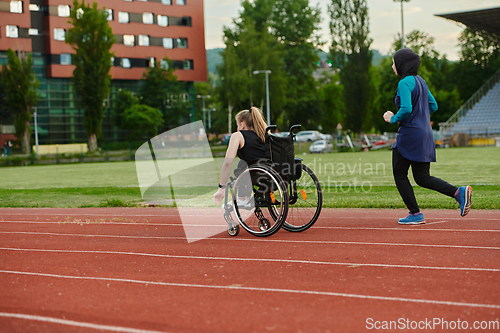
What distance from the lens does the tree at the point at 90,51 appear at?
45.6 m

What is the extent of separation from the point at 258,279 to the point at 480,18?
49.9m

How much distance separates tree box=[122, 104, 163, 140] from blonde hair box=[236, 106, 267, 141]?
47.1m

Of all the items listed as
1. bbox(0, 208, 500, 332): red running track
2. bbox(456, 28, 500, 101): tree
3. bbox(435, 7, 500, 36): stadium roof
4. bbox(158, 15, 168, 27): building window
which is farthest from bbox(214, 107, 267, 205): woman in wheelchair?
bbox(456, 28, 500, 101): tree

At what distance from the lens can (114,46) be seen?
201ft

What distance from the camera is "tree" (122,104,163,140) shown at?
5300 centimetres

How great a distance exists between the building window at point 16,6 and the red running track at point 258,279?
54.2 metres

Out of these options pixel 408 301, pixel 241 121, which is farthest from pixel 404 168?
pixel 408 301

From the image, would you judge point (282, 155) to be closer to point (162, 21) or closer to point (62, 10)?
point (62, 10)

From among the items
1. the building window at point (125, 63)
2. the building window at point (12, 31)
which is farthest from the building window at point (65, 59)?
the building window at point (125, 63)

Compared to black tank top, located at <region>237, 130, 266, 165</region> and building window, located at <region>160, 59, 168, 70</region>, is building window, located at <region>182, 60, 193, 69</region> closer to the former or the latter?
building window, located at <region>160, 59, 168, 70</region>

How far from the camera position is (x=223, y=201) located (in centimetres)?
690

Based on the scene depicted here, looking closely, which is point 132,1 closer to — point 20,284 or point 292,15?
point 292,15

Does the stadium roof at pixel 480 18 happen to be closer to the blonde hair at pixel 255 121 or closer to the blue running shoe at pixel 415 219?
the blue running shoe at pixel 415 219

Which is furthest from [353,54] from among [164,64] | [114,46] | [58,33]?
[58,33]
